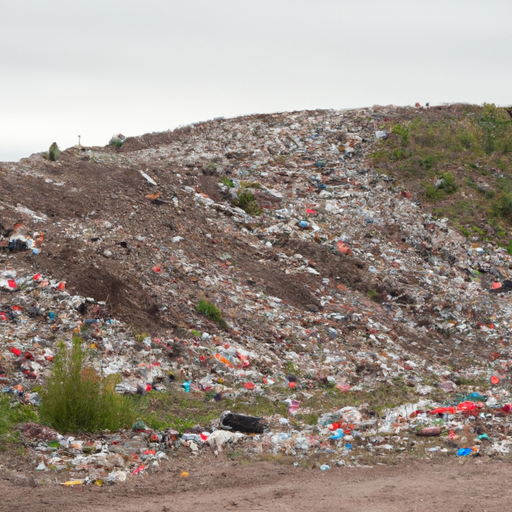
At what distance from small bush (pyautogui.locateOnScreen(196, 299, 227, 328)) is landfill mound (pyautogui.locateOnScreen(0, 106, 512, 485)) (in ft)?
0.15

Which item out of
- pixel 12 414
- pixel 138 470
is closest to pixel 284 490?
pixel 138 470

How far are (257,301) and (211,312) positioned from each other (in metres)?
1.11

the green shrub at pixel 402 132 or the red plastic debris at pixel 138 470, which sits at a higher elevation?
the green shrub at pixel 402 132

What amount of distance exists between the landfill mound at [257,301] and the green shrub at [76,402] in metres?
0.17

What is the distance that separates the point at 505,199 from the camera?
15203mm

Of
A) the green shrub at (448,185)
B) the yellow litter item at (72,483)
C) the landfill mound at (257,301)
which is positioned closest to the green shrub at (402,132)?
the landfill mound at (257,301)

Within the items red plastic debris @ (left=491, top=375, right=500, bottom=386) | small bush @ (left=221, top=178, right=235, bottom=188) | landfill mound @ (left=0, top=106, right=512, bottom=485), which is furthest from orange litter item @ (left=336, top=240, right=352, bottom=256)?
red plastic debris @ (left=491, top=375, right=500, bottom=386)

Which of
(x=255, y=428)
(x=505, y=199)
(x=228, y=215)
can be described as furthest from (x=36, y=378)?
(x=505, y=199)

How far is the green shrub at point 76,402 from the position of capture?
618cm

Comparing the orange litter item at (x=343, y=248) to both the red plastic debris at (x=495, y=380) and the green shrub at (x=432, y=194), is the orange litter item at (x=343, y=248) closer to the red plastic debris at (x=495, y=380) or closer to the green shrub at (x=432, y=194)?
the green shrub at (x=432, y=194)

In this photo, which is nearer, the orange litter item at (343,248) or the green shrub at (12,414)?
the green shrub at (12,414)

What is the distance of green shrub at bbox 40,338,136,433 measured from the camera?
6.18m

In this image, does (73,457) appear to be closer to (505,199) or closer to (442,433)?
(442,433)

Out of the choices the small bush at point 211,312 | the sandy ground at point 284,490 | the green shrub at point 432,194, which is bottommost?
the sandy ground at point 284,490
